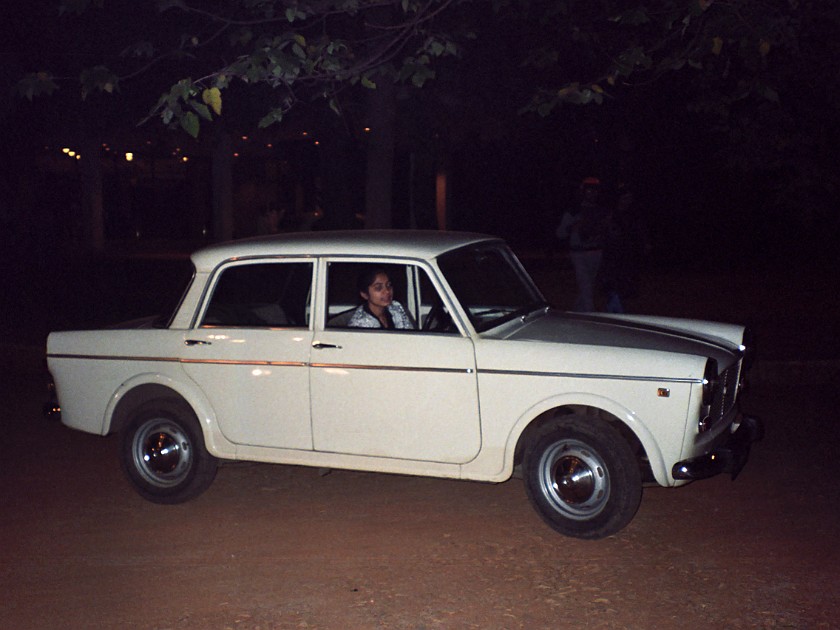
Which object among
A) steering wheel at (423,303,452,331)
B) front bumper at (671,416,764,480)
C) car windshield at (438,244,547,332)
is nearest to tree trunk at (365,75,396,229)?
car windshield at (438,244,547,332)

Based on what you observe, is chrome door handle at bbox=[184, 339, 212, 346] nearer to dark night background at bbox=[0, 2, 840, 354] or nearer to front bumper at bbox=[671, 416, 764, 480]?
front bumper at bbox=[671, 416, 764, 480]

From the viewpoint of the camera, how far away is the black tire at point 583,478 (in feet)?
18.8

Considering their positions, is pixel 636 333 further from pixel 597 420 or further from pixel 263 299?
pixel 263 299

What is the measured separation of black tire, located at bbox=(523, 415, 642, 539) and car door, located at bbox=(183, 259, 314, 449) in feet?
4.58

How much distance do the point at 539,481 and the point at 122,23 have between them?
47.7 ft

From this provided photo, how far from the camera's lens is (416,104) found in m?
22.6

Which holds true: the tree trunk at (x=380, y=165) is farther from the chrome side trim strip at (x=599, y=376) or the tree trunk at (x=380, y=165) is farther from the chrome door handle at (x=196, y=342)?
the chrome side trim strip at (x=599, y=376)

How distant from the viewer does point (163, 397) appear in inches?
266

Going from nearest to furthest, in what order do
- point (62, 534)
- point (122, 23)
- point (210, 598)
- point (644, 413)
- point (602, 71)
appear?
1. point (210, 598)
2. point (644, 413)
3. point (62, 534)
4. point (122, 23)
5. point (602, 71)

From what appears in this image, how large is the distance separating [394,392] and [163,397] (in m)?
1.60

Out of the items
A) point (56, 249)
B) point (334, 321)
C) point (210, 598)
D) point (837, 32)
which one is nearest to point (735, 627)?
point (210, 598)

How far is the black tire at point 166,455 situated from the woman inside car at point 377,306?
121 centimetres

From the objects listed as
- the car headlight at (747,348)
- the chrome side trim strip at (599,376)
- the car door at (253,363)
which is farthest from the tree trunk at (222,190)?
the chrome side trim strip at (599,376)

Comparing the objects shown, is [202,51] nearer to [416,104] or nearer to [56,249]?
[416,104]
